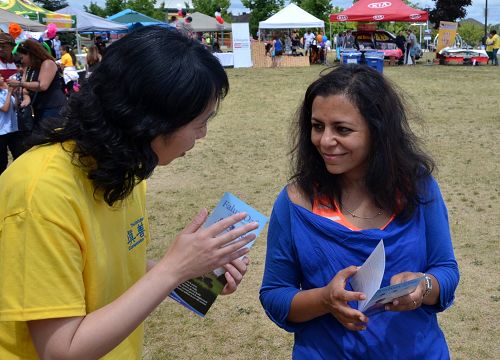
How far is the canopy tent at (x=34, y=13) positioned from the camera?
1739cm

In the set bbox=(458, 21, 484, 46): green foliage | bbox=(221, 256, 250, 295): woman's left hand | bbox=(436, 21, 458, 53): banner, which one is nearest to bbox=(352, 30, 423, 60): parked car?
bbox=(436, 21, 458, 53): banner

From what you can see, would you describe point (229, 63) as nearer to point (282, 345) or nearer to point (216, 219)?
point (282, 345)

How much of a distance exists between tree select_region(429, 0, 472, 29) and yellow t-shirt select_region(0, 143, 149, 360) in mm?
53226

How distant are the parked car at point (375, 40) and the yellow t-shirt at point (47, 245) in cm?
2380

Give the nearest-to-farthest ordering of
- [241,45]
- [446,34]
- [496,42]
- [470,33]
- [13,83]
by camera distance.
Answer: [13,83], [496,42], [241,45], [446,34], [470,33]

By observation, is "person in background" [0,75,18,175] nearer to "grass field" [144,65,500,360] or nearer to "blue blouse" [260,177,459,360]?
"grass field" [144,65,500,360]

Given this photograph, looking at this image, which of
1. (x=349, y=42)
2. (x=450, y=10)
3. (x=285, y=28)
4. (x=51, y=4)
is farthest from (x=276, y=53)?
(x=51, y=4)

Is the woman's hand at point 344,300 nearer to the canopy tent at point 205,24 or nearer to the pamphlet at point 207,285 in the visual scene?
the pamphlet at point 207,285

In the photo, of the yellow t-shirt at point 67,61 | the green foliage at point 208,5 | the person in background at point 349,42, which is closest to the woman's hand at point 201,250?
the yellow t-shirt at point 67,61

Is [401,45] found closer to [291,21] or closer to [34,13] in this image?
[291,21]

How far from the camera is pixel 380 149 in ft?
5.76

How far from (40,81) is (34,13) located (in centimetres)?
1344

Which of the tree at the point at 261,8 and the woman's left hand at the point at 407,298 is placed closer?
the woman's left hand at the point at 407,298

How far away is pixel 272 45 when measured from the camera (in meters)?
23.5
